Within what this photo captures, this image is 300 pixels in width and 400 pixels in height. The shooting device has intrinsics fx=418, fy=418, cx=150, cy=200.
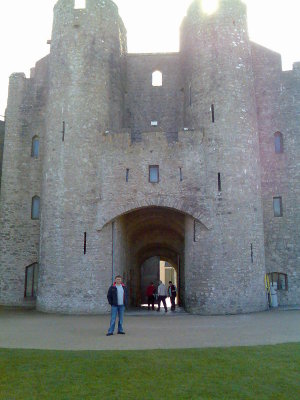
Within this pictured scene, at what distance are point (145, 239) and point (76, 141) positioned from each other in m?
9.77

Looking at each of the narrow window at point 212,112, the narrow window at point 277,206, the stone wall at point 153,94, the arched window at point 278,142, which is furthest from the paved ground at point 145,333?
the stone wall at point 153,94

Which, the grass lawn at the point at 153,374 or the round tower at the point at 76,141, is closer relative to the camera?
the grass lawn at the point at 153,374

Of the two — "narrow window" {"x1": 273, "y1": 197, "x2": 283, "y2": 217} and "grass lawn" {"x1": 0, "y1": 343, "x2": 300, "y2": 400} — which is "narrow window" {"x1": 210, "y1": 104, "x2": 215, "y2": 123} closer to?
"narrow window" {"x1": 273, "y1": 197, "x2": 283, "y2": 217}

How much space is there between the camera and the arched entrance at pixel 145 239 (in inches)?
908

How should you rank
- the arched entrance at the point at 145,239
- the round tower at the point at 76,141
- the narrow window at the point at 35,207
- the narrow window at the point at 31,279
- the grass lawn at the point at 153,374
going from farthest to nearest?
the narrow window at the point at 35,207, the narrow window at the point at 31,279, the arched entrance at the point at 145,239, the round tower at the point at 76,141, the grass lawn at the point at 153,374

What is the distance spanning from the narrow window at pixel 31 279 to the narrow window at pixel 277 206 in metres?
14.1

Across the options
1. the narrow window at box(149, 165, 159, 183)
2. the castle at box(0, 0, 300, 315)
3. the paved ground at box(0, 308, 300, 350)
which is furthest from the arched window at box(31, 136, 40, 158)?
the paved ground at box(0, 308, 300, 350)

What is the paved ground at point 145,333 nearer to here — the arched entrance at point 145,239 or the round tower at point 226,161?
the round tower at point 226,161

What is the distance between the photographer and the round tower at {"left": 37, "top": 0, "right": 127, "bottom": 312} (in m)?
20.2

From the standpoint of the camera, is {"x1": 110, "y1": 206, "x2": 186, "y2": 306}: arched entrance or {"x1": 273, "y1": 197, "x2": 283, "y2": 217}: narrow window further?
{"x1": 273, "y1": 197, "x2": 283, "y2": 217}: narrow window

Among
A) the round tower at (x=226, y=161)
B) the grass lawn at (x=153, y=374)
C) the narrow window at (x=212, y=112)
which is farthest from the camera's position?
the narrow window at (x=212, y=112)

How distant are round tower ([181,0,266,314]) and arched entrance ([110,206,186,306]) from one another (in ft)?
11.8

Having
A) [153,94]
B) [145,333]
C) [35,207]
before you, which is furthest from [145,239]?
[145,333]

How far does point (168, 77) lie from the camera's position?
25859mm
